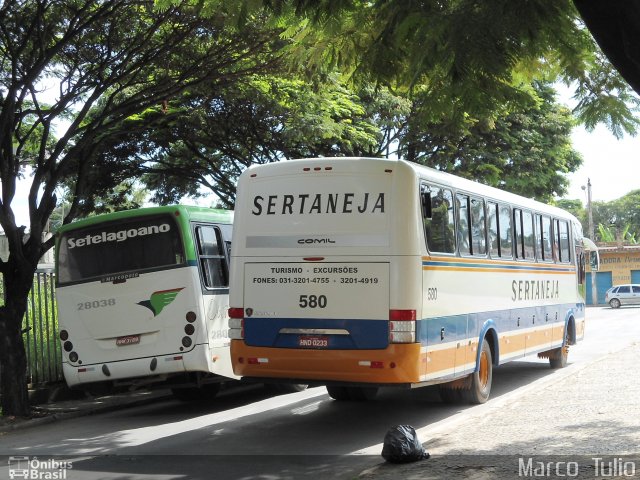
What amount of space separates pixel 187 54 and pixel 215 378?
6.14 meters

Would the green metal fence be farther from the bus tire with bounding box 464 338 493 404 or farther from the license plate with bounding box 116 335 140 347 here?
the bus tire with bounding box 464 338 493 404

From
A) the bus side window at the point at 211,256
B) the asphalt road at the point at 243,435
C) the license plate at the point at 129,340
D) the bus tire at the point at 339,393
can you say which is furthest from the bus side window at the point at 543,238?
the license plate at the point at 129,340

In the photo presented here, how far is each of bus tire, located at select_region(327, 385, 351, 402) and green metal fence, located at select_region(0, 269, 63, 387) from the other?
18.3 feet

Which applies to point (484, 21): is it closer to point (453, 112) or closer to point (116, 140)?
point (453, 112)

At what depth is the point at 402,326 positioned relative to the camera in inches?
372

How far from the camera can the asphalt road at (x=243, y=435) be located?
818 centimetres

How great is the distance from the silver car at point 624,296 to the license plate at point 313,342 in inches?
1741

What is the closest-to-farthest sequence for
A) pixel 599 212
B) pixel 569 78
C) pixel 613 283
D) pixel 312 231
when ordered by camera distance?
1. pixel 569 78
2. pixel 312 231
3. pixel 613 283
4. pixel 599 212

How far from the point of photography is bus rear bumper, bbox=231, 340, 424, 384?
30.8 feet

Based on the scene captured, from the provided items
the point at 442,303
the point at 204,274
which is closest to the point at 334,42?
the point at 442,303

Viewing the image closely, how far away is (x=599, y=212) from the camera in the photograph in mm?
90500

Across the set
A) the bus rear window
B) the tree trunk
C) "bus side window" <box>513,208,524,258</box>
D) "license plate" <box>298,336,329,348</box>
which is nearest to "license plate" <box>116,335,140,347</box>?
the bus rear window

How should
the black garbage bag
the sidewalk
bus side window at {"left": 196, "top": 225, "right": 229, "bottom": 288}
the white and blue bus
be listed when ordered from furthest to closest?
1. bus side window at {"left": 196, "top": 225, "right": 229, "bottom": 288}
2. the white and blue bus
3. the black garbage bag
4. the sidewalk

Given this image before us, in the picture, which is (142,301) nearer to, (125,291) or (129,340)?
(125,291)
